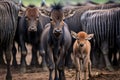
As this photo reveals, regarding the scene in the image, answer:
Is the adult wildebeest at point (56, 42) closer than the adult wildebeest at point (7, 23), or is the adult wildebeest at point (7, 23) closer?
the adult wildebeest at point (56, 42)

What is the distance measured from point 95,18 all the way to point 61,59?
12.2 ft

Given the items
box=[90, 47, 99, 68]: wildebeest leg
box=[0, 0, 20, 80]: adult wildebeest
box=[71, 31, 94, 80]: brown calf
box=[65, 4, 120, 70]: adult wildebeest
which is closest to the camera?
box=[71, 31, 94, 80]: brown calf

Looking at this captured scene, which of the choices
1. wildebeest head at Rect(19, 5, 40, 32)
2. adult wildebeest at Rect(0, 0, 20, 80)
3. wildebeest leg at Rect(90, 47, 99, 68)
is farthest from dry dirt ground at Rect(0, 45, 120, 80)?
wildebeest head at Rect(19, 5, 40, 32)

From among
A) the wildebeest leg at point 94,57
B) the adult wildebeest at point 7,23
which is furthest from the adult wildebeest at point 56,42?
the wildebeest leg at point 94,57

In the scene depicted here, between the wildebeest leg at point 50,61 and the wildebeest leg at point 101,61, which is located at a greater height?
the wildebeest leg at point 50,61

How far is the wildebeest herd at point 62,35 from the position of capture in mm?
11326

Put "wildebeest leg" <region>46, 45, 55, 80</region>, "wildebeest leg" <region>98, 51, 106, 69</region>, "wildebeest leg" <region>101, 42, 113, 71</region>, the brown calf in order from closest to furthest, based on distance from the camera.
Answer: "wildebeest leg" <region>46, 45, 55, 80</region> < the brown calf < "wildebeest leg" <region>101, 42, 113, 71</region> < "wildebeest leg" <region>98, 51, 106, 69</region>

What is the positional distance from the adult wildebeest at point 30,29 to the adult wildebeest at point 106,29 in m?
1.78

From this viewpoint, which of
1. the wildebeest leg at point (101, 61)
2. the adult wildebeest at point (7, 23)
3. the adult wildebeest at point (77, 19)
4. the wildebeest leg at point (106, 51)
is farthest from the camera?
the adult wildebeest at point (77, 19)

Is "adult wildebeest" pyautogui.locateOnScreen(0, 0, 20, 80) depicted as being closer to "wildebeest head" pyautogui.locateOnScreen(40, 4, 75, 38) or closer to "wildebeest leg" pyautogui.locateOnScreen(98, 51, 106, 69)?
"wildebeest head" pyautogui.locateOnScreen(40, 4, 75, 38)

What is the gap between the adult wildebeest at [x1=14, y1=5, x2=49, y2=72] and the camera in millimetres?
13586

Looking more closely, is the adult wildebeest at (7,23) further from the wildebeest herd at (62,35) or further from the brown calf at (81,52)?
the brown calf at (81,52)

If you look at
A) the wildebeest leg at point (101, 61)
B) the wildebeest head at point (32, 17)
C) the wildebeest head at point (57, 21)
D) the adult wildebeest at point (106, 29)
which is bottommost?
the wildebeest leg at point (101, 61)

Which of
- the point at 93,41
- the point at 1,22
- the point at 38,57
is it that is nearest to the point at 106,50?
the point at 93,41
